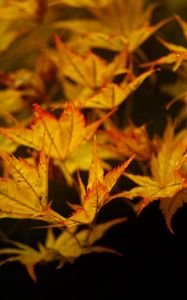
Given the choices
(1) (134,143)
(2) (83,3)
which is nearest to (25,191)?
(1) (134,143)

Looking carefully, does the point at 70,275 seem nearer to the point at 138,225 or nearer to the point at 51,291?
the point at 51,291

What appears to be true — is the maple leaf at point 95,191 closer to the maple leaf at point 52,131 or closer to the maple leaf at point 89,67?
the maple leaf at point 52,131

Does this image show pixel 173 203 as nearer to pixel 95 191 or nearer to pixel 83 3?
pixel 95 191

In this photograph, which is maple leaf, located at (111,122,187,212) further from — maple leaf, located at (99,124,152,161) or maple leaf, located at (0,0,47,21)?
maple leaf, located at (0,0,47,21)

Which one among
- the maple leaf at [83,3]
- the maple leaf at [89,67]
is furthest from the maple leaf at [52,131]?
the maple leaf at [83,3]

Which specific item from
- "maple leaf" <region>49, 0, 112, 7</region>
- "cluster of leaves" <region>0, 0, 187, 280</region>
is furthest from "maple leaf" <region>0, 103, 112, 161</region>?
"maple leaf" <region>49, 0, 112, 7</region>

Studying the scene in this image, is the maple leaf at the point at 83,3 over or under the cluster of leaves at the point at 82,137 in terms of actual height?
over
